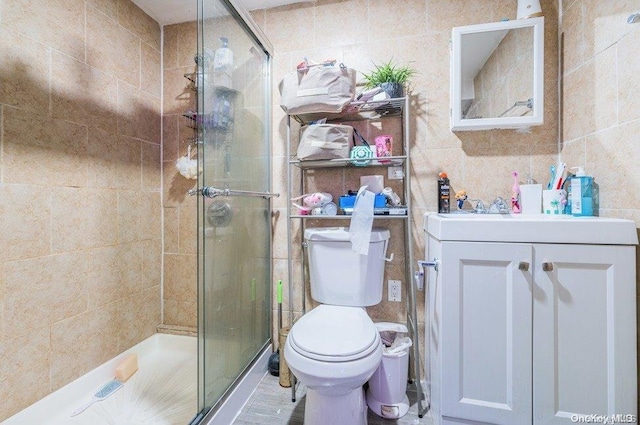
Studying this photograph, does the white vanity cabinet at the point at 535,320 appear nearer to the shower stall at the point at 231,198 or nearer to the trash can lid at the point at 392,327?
the trash can lid at the point at 392,327

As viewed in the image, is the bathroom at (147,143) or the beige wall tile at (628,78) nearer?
the beige wall tile at (628,78)

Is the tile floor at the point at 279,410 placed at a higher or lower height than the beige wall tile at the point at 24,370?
lower

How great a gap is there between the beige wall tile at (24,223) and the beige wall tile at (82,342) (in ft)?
1.26

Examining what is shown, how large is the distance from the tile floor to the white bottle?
1581mm

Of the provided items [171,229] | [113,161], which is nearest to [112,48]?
[113,161]

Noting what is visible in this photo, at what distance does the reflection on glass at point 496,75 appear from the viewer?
1.37 m

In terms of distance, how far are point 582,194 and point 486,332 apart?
28.1 inches

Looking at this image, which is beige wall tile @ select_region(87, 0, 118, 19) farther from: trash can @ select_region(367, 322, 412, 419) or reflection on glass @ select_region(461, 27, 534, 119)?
trash can @ select_region(367, 322, 412, 419)

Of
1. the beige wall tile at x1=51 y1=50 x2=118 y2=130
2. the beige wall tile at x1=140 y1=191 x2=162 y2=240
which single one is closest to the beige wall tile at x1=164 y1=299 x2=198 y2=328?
the beige wall tile at x1=140 y1=191 x2=162 y2=240

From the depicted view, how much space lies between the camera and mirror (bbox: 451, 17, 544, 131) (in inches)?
53.2

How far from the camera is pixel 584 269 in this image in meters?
0.95

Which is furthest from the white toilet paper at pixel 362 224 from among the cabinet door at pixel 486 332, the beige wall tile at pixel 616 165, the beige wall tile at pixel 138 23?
the beige wall tile at pixel 138 23

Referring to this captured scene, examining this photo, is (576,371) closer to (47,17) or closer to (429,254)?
(429,254)

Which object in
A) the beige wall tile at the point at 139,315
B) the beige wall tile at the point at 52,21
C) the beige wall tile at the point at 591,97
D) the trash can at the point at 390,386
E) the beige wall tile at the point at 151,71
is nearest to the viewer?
the beige wall tile at the point at 591,97
